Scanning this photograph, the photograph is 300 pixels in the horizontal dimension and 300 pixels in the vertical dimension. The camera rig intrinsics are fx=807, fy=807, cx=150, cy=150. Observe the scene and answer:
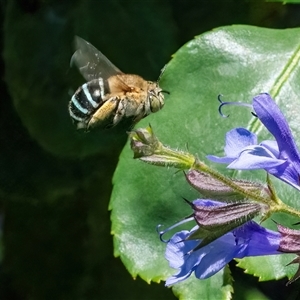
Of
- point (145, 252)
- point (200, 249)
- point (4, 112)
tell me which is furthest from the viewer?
point (4, 112)

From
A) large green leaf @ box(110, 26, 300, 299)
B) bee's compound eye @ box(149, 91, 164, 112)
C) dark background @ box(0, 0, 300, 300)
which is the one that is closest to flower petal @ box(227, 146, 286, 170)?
large green leaf @ box(110, 26, 300, 299)

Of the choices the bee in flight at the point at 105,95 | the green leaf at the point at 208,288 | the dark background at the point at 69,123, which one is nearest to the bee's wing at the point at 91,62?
the bee in flight at the point at 105,95

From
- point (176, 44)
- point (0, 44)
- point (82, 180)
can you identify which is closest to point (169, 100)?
point (176, 44)

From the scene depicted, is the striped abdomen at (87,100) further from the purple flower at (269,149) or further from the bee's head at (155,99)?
the purple flower at (269,149)

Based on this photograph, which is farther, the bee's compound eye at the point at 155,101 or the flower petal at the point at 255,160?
the bee's compound eye at the point at 155,101

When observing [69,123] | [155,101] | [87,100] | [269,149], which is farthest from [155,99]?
[269,149]

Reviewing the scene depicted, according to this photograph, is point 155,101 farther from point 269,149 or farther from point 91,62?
point 269,149

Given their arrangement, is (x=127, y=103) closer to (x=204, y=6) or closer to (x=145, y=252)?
(x=145, y=252)
